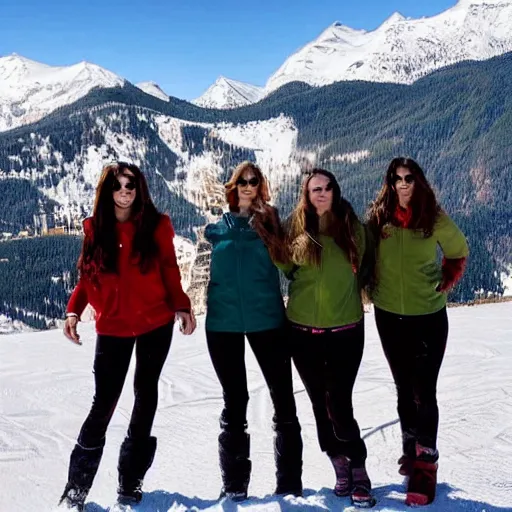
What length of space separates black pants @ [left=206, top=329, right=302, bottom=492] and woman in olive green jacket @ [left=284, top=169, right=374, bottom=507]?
10 centimetres

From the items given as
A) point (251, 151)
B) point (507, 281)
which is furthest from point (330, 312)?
point (251, 151)

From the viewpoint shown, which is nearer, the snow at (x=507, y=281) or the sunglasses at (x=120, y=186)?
the sunglasses at (x=120, y=186)

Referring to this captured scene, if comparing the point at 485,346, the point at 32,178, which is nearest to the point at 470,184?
the point at 32,178

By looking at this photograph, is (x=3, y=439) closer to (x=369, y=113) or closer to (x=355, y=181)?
(x=355, y=181)

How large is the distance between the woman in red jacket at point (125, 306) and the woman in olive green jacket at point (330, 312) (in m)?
0.56

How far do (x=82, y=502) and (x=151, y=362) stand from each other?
2.32 ft

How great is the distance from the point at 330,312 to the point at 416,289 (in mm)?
450

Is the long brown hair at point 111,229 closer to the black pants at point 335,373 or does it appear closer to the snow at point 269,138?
the black pants at point 335,373

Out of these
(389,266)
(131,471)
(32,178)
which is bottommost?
(131,471)

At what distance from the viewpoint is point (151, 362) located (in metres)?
2.78

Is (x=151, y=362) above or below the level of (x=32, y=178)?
below

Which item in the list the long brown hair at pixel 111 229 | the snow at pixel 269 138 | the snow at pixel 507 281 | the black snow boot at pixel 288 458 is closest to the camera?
the long brown hair at pixel 111 229

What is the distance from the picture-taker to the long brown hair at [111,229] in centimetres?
272

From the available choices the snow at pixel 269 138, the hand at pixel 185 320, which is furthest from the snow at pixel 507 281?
the snow at pixel 269 138
